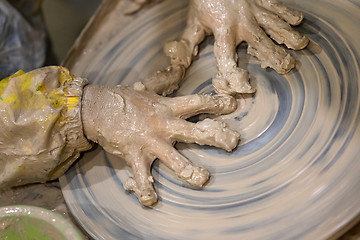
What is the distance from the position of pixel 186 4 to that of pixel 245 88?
700 millimetres

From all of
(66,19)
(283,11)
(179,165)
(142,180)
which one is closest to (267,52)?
(283,11)

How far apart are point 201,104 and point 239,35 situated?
1.28 ft

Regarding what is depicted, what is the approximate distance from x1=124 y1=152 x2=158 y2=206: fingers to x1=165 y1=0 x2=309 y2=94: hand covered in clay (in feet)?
1.38

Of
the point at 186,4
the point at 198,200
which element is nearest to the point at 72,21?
the point at 186,4

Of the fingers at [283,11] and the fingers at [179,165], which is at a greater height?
the fingers at [283,11]

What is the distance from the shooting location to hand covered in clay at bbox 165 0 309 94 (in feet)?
5.52

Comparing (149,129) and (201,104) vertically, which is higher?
(201,104)

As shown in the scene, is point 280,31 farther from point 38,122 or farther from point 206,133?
point 38,122

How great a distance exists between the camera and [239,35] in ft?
5.92

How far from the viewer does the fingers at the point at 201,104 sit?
164 centimetres

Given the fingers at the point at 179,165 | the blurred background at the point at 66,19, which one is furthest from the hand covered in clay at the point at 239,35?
the blurred background at the point at 66,19

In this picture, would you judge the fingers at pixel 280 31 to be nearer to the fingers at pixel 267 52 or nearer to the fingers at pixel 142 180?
the fingers at pixel 267 52

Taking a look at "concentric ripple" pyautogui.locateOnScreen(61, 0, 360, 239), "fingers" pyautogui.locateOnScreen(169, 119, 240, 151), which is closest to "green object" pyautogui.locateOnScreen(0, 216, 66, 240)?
"concentric ripple" pyautogui.locateOnScreen(61, 0, 360, 239)

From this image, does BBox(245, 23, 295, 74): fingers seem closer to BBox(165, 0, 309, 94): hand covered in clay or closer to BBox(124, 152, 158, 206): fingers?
BBox(165, 0, 309, 94): hand covered in clay
